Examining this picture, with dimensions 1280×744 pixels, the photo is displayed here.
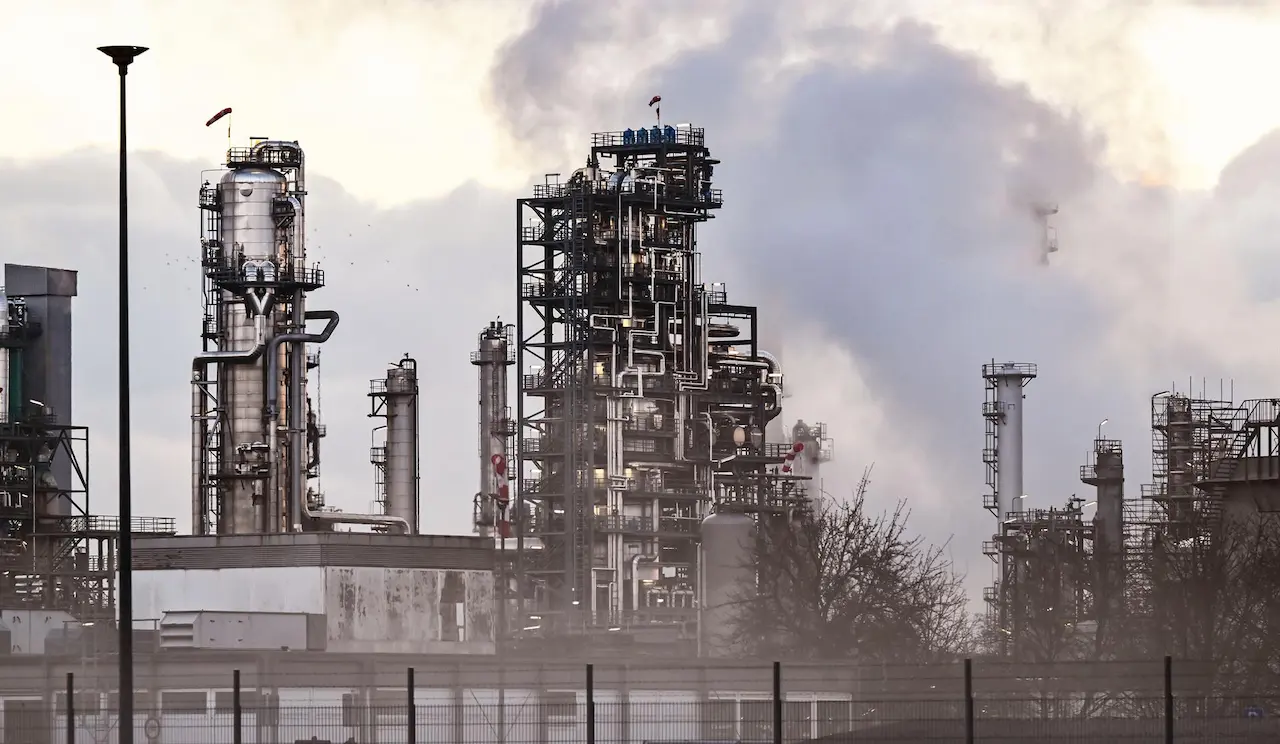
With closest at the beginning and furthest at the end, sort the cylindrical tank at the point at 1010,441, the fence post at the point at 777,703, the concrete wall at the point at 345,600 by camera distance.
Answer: the fence post at the point at 777,703 → the concrete wall at the point at 345,600 → the cylindrical tank at the point at 1010,441

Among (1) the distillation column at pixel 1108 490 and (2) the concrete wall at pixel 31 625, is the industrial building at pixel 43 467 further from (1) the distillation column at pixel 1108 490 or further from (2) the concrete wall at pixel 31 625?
(1) the distillation column at pixel 1108 490

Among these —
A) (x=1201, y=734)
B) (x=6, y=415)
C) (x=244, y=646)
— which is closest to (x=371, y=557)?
(x=244, y=646)

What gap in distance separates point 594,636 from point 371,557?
27.4 ft

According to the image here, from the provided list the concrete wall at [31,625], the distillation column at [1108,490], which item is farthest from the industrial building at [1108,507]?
the concrete wall at [31,625]

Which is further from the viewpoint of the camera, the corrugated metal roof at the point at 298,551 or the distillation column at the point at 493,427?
the distillation column at the point at 493,427

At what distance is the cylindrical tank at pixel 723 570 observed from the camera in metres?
75.2

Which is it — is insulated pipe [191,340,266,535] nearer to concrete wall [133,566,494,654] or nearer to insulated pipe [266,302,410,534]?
insulated pipe [266,302,410,534]

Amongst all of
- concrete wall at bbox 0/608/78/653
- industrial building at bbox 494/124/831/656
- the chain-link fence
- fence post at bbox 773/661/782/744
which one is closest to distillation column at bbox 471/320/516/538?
industrial building at bbox 494/124/831/656

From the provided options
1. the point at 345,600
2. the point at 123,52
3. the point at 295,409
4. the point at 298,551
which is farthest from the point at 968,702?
the point at 295,409

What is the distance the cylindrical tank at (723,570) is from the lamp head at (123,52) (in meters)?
42.2

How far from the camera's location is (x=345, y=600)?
8069cm

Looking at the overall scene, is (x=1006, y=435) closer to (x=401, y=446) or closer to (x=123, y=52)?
(x=401, y=446)

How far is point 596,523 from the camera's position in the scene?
301 feet

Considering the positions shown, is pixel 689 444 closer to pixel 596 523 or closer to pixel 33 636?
pixel 596 523
